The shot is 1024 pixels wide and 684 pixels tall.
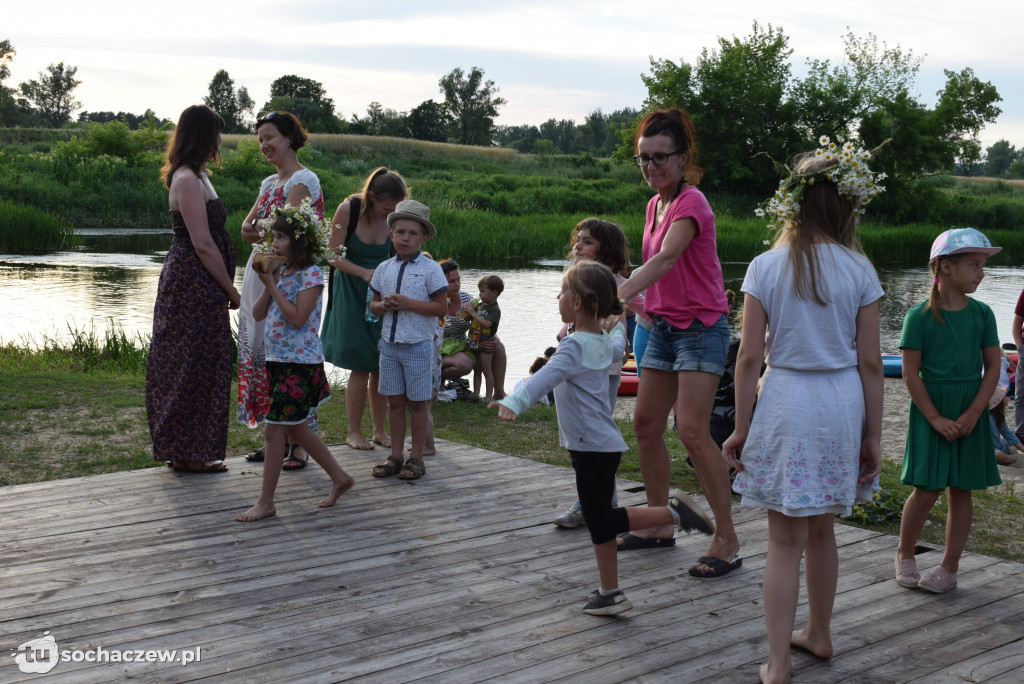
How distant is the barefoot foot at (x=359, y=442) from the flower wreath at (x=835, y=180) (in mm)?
3482

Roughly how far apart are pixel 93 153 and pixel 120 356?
99.9ft

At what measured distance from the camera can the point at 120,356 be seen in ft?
34.6

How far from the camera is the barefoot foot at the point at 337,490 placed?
185 inches

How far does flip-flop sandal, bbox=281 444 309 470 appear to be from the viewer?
546cm

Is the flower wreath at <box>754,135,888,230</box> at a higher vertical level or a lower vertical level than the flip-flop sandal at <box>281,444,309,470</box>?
higher

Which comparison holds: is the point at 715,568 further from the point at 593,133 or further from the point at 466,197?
the point at 593,133

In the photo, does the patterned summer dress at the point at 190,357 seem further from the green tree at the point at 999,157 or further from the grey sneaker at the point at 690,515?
the green tree at the point at 999,157

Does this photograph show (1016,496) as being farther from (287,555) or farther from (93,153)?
(93,153)

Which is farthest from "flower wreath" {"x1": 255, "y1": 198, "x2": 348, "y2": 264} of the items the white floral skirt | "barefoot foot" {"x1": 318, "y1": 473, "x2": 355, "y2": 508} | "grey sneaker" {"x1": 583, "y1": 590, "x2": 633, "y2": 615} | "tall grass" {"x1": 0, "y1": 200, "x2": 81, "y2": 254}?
"tall grass" {"x1": 0, "y1": 200, "x2": 81, "y2": 254}

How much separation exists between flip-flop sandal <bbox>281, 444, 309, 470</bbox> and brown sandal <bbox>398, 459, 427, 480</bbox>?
61 centimetres

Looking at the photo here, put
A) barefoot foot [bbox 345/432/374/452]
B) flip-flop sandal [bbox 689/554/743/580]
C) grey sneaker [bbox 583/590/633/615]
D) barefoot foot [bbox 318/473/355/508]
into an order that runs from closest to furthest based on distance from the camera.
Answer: grey sneaker [bbox 583/590/633/615] → flip-flop sandal [bbox 689/554/743/580] → barefoot foot [bbox 318/473/355/508] → barefoot foot [bbox 345/432/374/452]

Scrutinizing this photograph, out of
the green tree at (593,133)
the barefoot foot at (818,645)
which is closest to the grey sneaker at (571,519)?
the barefoot foot at (818,645)

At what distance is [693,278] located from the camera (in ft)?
13.0

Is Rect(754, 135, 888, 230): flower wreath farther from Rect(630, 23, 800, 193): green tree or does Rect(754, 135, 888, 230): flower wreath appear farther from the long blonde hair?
Rect(630, 23, 800, 193): green tree
